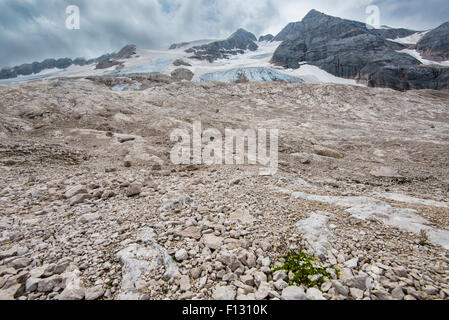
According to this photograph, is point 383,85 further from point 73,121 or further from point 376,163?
point 73,121

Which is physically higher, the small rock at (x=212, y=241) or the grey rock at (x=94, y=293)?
the small rock at (x=212, y=241)

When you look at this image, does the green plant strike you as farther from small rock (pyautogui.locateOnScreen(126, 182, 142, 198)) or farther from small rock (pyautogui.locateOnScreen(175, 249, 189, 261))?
small rock (pyautogui.locateOnScreen(126, 182, 142, 198))

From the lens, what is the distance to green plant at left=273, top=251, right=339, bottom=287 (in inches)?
130

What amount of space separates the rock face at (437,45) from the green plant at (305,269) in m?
183

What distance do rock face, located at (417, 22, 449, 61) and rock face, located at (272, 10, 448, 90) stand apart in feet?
7.36

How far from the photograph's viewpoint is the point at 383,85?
92.8 metres

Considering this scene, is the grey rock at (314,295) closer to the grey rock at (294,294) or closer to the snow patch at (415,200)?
the grey rock at (294,294)

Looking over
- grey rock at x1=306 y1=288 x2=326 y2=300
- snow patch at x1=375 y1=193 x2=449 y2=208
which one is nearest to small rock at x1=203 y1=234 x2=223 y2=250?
grey rock at x1=306 y1=288 x2=326 y2=300

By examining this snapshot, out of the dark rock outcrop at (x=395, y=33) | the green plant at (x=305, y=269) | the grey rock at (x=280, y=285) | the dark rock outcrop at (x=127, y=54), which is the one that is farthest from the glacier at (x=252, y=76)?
the dark rock outcrop at (x=395, y=33)

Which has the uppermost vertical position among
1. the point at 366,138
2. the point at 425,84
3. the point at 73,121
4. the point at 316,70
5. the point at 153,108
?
the point at 316,70

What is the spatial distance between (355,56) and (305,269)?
15156 centimetres

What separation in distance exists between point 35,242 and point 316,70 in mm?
149986

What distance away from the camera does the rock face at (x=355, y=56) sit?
89500mm
